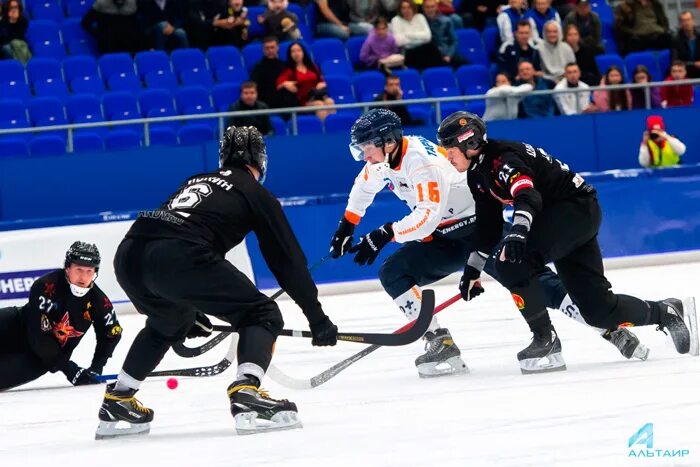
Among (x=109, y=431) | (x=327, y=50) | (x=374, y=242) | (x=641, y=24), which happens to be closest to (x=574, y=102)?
(x=641, y=24)

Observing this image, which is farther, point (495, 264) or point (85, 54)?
point (85, 54)

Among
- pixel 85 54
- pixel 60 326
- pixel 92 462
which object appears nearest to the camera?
pixel 92 462

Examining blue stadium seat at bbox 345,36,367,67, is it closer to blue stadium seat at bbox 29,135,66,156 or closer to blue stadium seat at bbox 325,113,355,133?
blue stadium seat at bbox 325,113,355,133

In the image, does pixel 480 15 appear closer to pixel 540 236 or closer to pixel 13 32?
pixel 13 32

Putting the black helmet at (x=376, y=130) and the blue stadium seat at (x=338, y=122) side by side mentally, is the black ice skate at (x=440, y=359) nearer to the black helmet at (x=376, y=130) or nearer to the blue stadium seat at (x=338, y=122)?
the black helmet at (x=376, y=130)

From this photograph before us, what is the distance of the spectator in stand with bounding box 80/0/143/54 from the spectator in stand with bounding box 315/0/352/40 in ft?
7.08

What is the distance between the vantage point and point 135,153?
12.2 m

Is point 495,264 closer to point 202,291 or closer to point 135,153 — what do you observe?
point 202,291

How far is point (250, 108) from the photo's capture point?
12.6 metres

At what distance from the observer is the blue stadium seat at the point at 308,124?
12.7 meters

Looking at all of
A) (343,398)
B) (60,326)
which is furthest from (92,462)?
(60,326)

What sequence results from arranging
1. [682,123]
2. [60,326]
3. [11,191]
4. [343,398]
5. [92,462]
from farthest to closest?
1. [682,123]
2. [11,191]
3. [60,326]
4. [343,398]
5. [92,462]

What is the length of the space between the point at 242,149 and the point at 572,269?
214 cm

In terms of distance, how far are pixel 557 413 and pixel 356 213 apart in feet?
8.79
